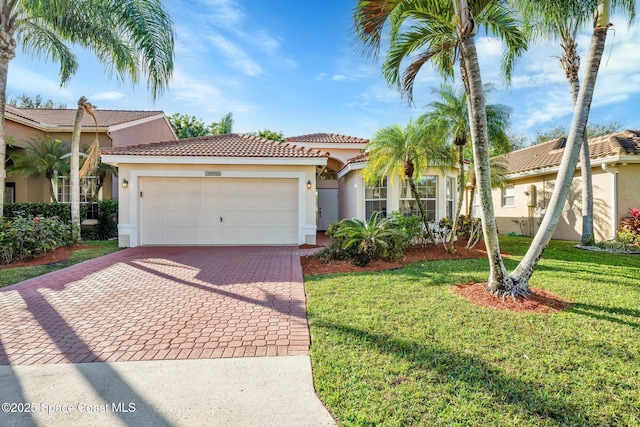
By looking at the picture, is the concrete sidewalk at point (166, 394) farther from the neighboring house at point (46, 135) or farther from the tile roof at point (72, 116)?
the tile roof at point (72, 116)

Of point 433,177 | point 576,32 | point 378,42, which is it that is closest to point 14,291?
point 378,42

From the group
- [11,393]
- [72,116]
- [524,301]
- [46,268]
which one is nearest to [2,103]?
[46,268]

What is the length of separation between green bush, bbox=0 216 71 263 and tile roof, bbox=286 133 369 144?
43.2 feet

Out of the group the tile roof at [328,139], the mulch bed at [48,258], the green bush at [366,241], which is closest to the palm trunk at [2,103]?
the mulch bed at [48,258]

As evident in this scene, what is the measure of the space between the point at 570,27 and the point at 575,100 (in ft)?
8.44

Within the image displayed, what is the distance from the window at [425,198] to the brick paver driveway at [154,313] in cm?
637

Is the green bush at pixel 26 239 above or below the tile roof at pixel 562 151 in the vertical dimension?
below

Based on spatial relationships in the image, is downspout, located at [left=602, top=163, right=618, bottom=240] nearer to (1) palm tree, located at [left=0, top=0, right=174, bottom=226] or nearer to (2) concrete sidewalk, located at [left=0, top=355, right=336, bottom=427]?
(2) concrete sidewalk, located at [left=0, top=355, right=336, bottom=427]

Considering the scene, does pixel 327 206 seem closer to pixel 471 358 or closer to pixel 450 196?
pixel 450 196

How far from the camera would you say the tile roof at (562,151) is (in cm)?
1177

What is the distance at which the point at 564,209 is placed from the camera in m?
14.3

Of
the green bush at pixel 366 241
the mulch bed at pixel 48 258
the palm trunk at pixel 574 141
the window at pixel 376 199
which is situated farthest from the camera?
the window at pixel 376 199

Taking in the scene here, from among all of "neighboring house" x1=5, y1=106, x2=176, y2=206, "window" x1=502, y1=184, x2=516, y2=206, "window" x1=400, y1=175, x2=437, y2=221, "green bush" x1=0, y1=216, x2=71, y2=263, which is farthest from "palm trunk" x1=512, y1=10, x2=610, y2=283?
"neighboring house" x1=5, y1=106, x2=176, y2=206

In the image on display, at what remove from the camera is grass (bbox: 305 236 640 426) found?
103 inches
